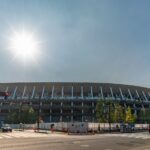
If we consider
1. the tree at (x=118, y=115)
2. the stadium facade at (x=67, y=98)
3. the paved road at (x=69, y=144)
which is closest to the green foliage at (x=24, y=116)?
the stadium facade at (x=67, y=98)

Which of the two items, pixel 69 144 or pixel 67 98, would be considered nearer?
pixel 69 144

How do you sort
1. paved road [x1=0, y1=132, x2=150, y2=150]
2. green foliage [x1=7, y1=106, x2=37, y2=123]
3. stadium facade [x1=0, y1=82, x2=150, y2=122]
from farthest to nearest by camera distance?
1. stadium facade [x1=0, y1=82, x2=150, y2=122]
2. green foliage [x1=7, y1=106, x2=37, y2=123]
3. paved road [x1=0, y1=132, x2=150, y2=150]

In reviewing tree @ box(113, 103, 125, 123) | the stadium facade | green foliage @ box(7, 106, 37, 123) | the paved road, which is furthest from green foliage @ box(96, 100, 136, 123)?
the paved road

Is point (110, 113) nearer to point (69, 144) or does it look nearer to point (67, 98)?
point (67, 98)

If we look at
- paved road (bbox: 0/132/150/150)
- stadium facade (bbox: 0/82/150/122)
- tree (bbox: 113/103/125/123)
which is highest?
stadium facade (bbox: 0/82/150/122)

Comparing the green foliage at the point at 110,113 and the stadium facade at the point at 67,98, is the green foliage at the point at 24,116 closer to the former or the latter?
the stadium facade at the point at 67,98

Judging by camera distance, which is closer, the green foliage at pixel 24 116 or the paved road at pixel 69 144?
the paved road at pixel 69 144

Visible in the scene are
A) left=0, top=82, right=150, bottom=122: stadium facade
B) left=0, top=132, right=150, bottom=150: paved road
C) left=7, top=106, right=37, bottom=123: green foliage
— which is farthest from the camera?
left=0, top=82, right=150, bottom=122: stadium facade

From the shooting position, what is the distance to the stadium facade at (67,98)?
13750 centimetres

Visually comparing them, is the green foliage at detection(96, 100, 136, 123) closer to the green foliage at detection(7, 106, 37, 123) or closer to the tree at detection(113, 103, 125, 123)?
the tree at detection(113, 103, 125, 123)

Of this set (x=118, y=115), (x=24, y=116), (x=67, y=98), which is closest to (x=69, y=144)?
(x=118, y=115)

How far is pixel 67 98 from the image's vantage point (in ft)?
458

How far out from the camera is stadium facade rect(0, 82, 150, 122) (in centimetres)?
13750

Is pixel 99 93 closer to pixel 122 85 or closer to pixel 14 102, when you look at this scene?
pixel 122 85
